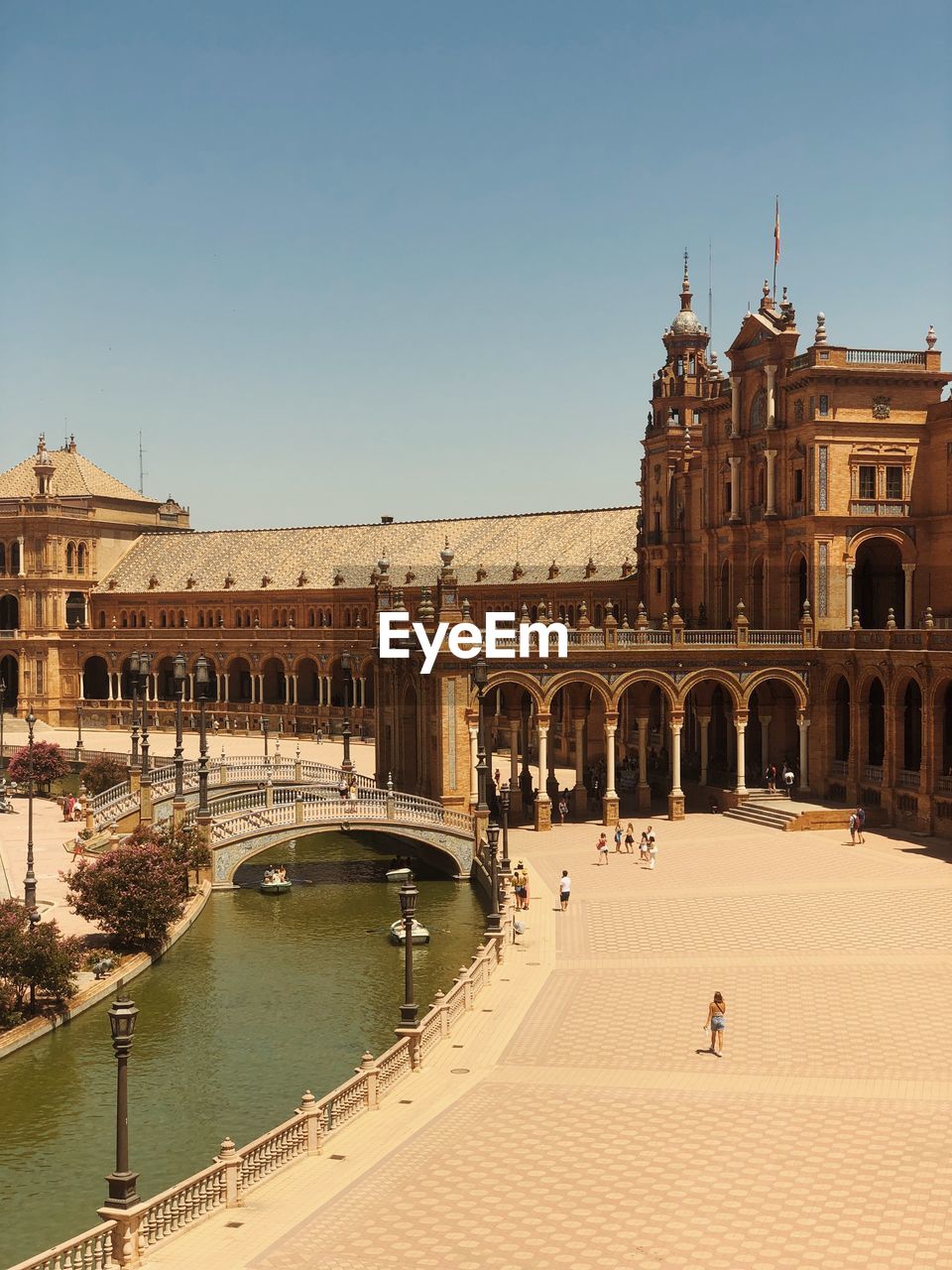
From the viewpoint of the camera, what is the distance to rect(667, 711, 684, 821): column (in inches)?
2392

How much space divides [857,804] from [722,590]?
1630 cm

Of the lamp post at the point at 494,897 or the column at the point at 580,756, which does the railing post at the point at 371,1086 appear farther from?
the column at the point at 580,756

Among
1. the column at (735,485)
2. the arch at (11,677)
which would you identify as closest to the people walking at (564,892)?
the column at (735,485)

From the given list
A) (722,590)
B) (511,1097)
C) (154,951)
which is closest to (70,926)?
(154,951)

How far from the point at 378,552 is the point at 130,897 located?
224 feet

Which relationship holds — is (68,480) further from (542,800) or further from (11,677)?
(542,800)

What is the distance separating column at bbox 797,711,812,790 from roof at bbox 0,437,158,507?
244 ft

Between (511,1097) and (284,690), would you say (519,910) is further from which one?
(284,690)

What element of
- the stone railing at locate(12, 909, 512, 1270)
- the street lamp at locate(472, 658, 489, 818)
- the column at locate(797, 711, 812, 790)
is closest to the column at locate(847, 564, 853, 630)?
the column at locate(797, 711, 812, 790)

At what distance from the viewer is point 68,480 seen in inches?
4852

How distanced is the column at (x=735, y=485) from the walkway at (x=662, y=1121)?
30.5 m

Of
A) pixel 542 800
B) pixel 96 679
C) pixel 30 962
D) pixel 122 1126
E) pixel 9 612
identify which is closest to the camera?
pixel 122 1126

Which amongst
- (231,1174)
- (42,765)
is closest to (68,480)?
(42,765)

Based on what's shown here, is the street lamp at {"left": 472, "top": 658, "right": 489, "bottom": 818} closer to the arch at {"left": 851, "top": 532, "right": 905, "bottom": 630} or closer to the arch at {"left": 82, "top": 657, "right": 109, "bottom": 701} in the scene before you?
the arch at {"left": 851, "top": 532, "right": 905, "bottom": 630}
